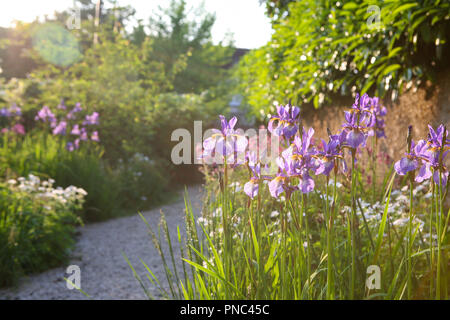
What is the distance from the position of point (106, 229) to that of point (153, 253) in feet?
4.61

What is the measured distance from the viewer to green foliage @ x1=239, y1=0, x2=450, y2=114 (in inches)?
142

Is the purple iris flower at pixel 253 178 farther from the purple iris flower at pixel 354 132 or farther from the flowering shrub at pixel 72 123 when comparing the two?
the flowering shrub at pixel 72 123

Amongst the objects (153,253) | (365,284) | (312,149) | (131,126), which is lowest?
(153,253)

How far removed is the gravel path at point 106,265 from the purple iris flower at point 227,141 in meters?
1.72

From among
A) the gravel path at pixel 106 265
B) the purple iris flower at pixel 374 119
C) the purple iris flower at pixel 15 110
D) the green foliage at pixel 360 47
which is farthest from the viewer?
the purple iris flower at pixel 15 110

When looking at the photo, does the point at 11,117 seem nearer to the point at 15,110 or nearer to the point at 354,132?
the point at 15,110

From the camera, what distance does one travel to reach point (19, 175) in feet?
18.1

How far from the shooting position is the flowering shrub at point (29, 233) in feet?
11.5

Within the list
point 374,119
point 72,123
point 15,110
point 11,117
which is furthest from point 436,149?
point 11,117

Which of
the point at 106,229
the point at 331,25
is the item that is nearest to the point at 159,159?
the point at 106,229

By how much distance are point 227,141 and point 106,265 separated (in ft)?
11.1

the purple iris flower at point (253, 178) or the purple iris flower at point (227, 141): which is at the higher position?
the purple iris flower at point (227, 141)

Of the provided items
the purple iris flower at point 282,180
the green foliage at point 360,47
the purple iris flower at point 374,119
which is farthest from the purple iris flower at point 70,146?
the purple iris flower at point 282,180
